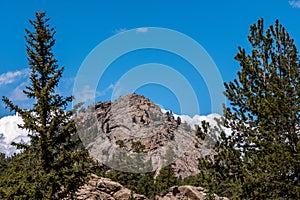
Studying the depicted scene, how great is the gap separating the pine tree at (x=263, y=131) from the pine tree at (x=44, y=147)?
8.36 meters

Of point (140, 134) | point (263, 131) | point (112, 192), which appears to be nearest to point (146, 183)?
point (112, 192)

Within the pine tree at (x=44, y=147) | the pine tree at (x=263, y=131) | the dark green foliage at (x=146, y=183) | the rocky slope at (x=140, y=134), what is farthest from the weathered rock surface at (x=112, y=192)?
the rocky slope at (x=140, y=134)

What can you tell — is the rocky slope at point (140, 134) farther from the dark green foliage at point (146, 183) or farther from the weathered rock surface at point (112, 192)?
the weathered rock surface at point (112, 192)

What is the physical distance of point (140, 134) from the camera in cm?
15338

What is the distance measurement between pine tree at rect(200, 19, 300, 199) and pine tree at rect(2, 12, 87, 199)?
8.36 metres

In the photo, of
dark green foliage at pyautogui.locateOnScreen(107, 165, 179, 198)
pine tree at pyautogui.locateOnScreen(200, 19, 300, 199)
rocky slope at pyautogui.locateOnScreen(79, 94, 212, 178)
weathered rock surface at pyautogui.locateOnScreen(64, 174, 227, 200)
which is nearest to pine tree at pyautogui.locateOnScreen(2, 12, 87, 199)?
pine tree at pyautogui.locateOnScreen(200, 19, 300, 199)

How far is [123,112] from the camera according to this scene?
562ft

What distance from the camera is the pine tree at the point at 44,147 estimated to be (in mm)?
17953

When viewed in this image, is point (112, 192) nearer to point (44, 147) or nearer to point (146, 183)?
point (146, 183)

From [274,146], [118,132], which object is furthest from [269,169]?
[118,132]

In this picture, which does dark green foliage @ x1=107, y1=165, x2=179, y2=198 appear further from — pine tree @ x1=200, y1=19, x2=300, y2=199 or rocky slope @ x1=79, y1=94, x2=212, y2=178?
pine tree @ x1=200, y1=19, x2=300, y2=199

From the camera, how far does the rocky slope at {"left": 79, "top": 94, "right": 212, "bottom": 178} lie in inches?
4791

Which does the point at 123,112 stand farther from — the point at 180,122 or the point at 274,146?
the point at 274,146

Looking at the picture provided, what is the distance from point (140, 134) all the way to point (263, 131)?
142 m
